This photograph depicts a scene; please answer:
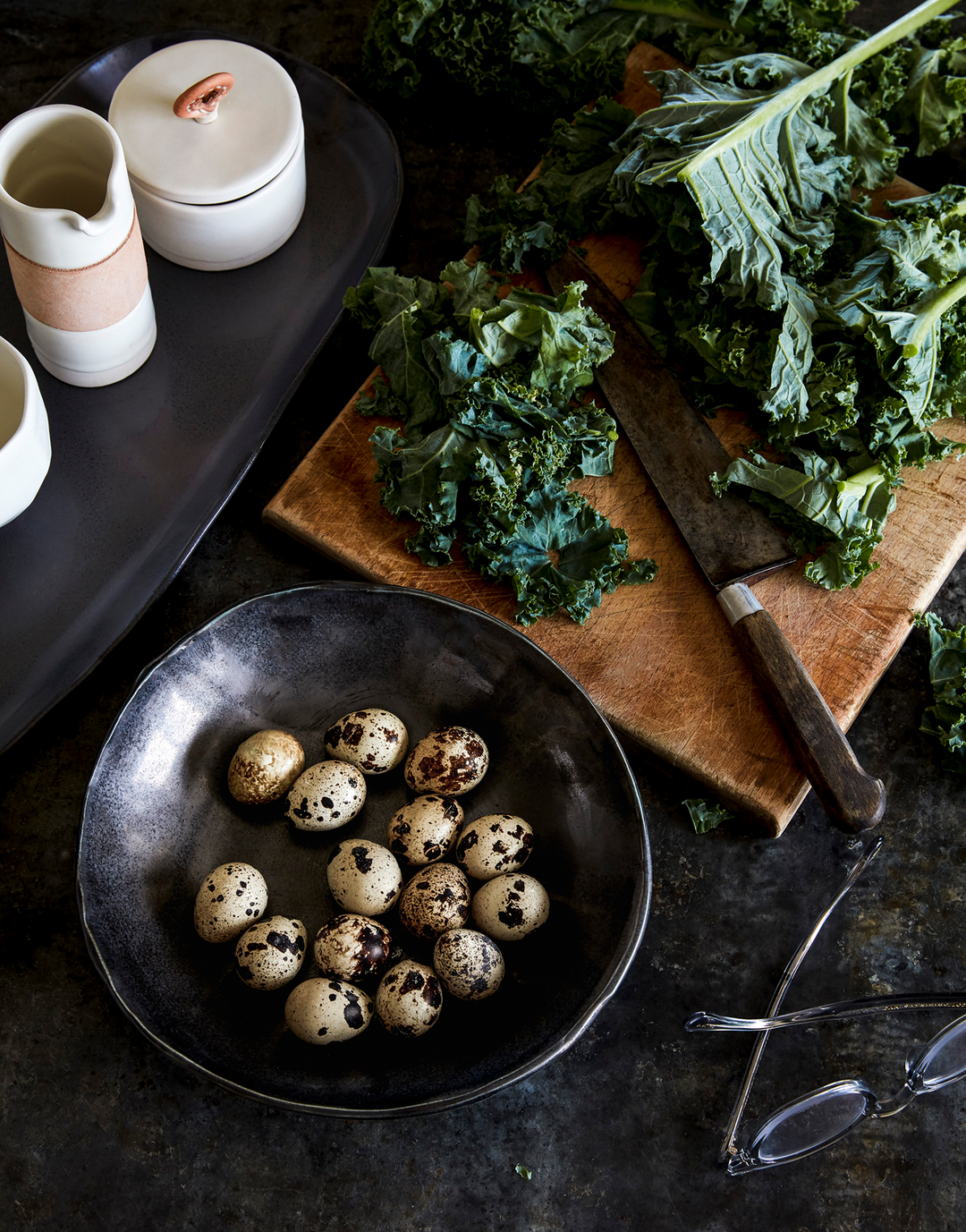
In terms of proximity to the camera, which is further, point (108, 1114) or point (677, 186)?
point (677, 186)

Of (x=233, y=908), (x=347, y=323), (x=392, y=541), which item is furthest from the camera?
(x=347, y=323)

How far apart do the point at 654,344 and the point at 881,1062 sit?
3.79 ft

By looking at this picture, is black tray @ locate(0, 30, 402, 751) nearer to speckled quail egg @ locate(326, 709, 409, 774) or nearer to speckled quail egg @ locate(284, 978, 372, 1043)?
speckled quail egg @ locate(326, 709, 409, 774)

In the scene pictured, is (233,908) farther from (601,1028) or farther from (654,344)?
(654,344)

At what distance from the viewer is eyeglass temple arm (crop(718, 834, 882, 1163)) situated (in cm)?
142

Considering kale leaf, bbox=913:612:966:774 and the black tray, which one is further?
kale leaf, bbox=913:612:966:774

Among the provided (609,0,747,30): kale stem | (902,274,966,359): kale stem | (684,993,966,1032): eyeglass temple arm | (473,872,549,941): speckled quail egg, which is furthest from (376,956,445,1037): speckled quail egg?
(609,0,747,30): kale stem

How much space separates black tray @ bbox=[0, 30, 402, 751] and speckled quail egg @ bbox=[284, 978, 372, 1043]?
537mm

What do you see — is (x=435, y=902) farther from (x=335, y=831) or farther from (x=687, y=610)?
(x=687, y=610)

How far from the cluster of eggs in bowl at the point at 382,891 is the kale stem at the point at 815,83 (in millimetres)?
956

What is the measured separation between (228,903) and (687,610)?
79cm

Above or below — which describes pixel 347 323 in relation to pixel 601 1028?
above

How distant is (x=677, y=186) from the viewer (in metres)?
1.53

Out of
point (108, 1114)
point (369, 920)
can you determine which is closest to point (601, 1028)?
point (369, 920)
